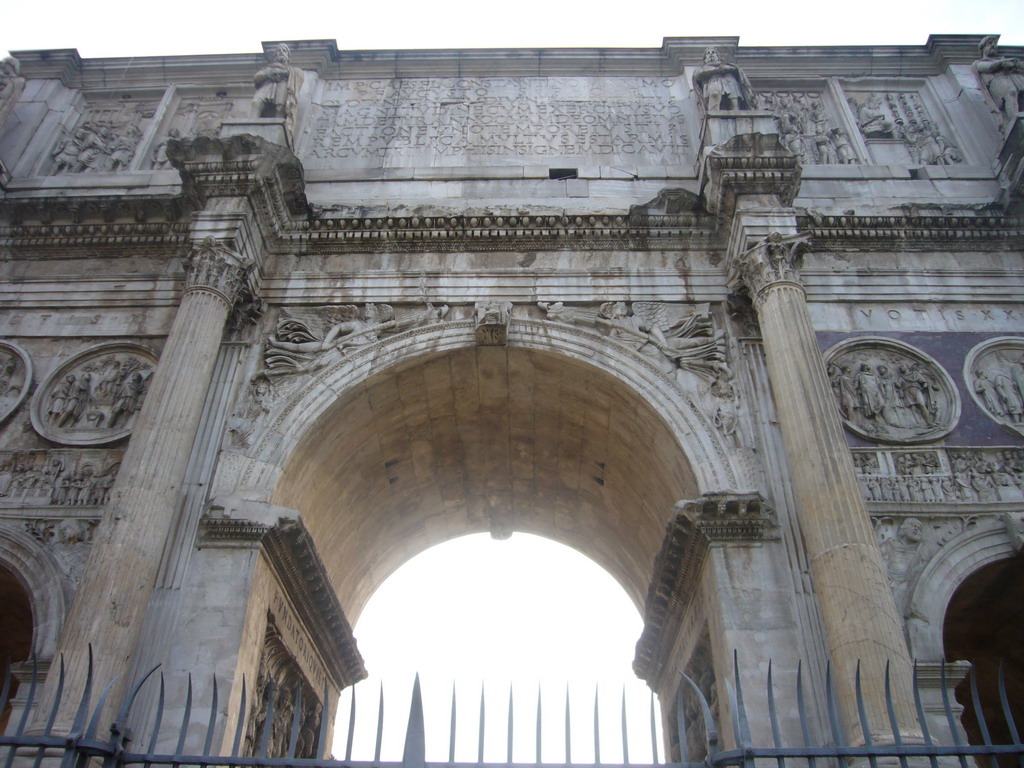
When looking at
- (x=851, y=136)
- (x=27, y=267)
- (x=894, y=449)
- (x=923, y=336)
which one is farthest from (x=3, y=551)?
(x=851, y=136)

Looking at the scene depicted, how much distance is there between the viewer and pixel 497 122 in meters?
13.9

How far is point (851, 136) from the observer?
13.3 m

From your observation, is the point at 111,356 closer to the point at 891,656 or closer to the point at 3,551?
the point at 3,551

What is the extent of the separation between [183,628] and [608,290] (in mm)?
6504

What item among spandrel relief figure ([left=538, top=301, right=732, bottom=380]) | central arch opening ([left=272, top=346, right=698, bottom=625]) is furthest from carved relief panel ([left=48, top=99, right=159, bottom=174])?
spandrel relief figure ([left=538, top=301, right=732, bottom=380])

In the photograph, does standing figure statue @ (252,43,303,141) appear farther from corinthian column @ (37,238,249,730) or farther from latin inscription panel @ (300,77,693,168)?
corinthian column @ (37,238,249,730)

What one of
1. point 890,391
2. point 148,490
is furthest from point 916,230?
point 148,490

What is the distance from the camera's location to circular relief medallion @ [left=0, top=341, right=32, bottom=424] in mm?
10383

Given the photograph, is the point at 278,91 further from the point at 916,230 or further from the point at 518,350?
the point at 916,230

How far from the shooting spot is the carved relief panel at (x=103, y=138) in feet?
43.5

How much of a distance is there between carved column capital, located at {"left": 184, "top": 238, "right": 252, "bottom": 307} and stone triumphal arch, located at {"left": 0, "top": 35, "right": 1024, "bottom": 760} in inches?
2.1

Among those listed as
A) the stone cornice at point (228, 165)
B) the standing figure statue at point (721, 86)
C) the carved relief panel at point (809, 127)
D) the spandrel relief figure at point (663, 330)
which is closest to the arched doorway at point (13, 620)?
the stone cornice at point (228, 165)

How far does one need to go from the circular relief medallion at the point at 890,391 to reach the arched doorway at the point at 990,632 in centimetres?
167

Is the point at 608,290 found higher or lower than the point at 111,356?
higher
